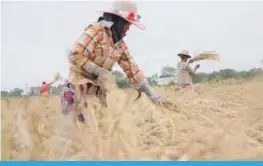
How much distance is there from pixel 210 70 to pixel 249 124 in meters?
0.57

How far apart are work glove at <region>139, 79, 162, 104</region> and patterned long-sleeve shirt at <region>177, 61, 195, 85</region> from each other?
13 centimetres

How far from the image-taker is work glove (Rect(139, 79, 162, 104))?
5.37 ft

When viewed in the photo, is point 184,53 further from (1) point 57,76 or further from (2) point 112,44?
(1) point 57,76

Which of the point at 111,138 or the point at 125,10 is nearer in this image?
the point at 111,138

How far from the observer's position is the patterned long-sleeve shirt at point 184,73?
1721 millimetres

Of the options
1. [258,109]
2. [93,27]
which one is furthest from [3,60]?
[258,109]

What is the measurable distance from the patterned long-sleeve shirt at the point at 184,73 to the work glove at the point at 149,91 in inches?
5.3

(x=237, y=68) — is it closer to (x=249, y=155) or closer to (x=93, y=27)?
(x=93, y=27)

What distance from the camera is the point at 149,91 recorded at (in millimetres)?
1701

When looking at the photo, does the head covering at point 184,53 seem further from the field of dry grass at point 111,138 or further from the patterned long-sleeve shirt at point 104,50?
the field of dry grass at point 111,138

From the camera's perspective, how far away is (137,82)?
1714mm

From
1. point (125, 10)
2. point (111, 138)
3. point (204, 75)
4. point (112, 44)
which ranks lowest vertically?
point (111, 138)

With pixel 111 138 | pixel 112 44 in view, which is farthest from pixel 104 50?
pixel 111 138

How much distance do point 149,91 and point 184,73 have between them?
0.57 ft
